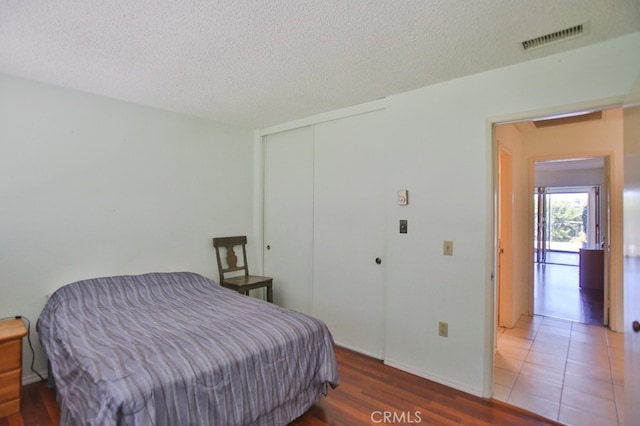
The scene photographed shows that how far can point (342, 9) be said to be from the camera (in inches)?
65.6

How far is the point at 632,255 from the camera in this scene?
1585mm

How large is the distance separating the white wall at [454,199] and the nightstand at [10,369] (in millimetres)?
2708

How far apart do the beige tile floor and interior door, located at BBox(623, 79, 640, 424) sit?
2.34 feet

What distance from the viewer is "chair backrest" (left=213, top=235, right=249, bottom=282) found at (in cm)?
375

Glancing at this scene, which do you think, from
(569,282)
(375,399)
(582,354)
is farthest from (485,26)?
(569,282)

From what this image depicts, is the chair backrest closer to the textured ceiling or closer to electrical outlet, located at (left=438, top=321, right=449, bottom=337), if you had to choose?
the textured ceiling

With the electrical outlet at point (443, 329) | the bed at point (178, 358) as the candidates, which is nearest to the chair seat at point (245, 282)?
the bed at point (178, 358)

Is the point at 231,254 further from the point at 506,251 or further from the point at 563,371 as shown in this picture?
the point at 563,371

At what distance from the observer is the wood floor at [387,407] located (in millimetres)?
2119

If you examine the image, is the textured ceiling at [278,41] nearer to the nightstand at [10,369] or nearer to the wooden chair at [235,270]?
the wooden chair at [235,270]

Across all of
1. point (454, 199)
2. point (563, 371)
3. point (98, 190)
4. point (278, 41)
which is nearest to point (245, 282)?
point (98, 190)

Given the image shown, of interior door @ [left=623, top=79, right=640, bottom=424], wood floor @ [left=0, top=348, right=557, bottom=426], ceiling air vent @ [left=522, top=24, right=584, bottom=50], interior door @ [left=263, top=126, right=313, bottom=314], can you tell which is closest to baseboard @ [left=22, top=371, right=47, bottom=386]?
wood floor @ [left=0, top=348, right=557, bottom=426]

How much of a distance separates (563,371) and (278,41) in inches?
135

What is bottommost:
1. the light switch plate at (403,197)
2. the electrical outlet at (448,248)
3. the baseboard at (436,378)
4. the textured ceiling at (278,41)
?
the baseboard at (436,378)
